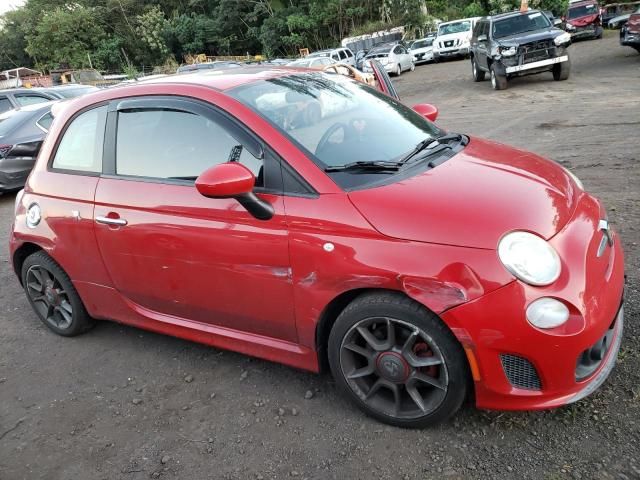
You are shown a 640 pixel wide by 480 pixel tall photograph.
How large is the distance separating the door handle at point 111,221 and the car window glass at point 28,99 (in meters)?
9.17

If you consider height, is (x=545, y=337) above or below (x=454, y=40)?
above

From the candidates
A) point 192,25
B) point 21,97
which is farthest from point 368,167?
point 192,25

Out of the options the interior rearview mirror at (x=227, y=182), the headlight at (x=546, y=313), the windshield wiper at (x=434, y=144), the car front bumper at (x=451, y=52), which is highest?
the interior rearview mirror at (x=227, y=182)

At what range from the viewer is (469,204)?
2430 mm

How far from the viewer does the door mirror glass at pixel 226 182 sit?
8.06 ft

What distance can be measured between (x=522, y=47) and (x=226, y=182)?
41.0 feet

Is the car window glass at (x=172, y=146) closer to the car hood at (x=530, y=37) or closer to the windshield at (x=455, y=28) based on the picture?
the car hood at (x=530, y=37)

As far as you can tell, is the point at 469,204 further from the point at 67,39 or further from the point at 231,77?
the point at 67,39

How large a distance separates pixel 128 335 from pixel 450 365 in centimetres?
255

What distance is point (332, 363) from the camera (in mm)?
2697

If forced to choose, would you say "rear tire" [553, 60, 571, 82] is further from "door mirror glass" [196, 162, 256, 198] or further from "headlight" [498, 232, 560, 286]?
"door mirror glass" [196, 162, 256, 198]

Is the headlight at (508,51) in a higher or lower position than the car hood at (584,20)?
higher

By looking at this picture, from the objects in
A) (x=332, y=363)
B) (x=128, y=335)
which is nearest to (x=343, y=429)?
(x=332, y=363)

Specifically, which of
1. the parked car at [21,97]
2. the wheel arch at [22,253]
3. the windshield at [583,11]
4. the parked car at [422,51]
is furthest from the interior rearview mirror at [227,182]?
the parked car at [422,51]
